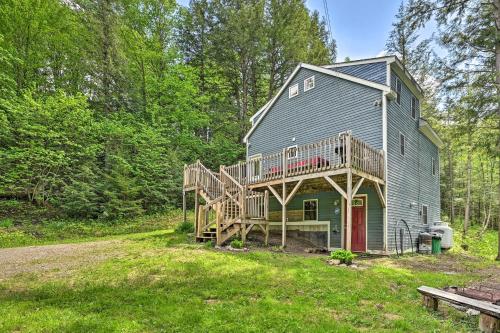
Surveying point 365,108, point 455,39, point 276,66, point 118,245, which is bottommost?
point 118,245

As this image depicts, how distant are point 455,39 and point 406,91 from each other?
118 inches

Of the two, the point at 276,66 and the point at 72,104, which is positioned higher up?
the point at 276,66

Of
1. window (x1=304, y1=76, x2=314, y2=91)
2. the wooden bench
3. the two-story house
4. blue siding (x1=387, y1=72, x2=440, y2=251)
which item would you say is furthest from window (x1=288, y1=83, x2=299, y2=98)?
the wooden bench

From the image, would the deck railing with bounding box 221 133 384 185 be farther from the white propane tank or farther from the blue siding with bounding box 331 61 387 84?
the white propane tank

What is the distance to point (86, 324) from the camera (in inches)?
158

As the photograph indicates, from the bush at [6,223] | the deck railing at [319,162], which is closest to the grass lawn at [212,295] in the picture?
the deck railing at [319,162]

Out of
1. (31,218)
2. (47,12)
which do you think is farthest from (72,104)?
(47,12)

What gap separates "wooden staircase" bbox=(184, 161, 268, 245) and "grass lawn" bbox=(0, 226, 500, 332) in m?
2.25

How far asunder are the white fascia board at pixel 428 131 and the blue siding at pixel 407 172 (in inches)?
8.6

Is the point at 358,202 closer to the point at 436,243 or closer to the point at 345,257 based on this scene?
the point at 436,243

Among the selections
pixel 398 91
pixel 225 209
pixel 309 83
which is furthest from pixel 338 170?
pixel 309 83

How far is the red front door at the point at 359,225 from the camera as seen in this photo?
12070 millimetres

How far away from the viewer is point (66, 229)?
1426 centimetres

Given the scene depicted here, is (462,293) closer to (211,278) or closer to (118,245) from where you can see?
(211,278)
